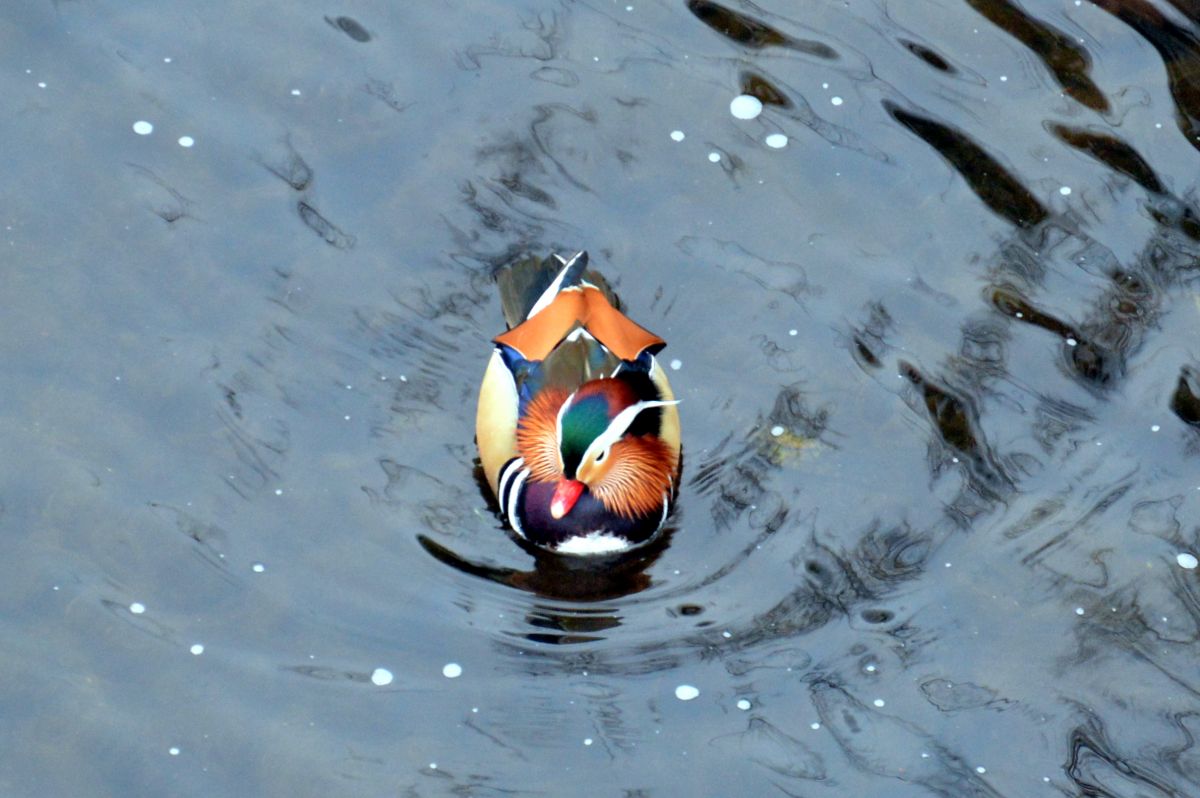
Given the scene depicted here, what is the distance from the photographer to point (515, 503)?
7.36 meters

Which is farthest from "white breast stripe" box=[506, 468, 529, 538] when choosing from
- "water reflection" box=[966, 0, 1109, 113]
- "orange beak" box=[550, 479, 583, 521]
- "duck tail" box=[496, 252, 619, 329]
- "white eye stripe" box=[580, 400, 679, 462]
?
"water reflection" box=[966, 0, 1109, 113]

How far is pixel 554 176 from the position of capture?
8.57m

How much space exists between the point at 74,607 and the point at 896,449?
3472mm

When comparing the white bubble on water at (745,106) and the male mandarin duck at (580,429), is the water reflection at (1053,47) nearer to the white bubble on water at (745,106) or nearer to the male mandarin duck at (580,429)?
the white bubble on water at (745,106)

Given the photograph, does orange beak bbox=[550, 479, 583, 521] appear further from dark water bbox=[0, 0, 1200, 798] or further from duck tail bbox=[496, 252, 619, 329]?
duck tail bbox=[496, 252, 619, 329]

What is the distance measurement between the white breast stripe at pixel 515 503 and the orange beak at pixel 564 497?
151 millimetres

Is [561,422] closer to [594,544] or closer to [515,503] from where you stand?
[515,503]

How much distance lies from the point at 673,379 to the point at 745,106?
5.73ft

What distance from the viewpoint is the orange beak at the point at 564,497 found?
7.25 meters

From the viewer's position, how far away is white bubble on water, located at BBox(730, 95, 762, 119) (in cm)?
880

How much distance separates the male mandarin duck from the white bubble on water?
1.64 metres

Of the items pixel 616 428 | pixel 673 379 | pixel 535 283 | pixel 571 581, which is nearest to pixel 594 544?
pixel 571 581

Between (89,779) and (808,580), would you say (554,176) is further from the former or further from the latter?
(89,779)

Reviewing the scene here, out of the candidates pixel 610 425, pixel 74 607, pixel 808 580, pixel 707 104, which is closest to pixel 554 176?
pixel 707 104
